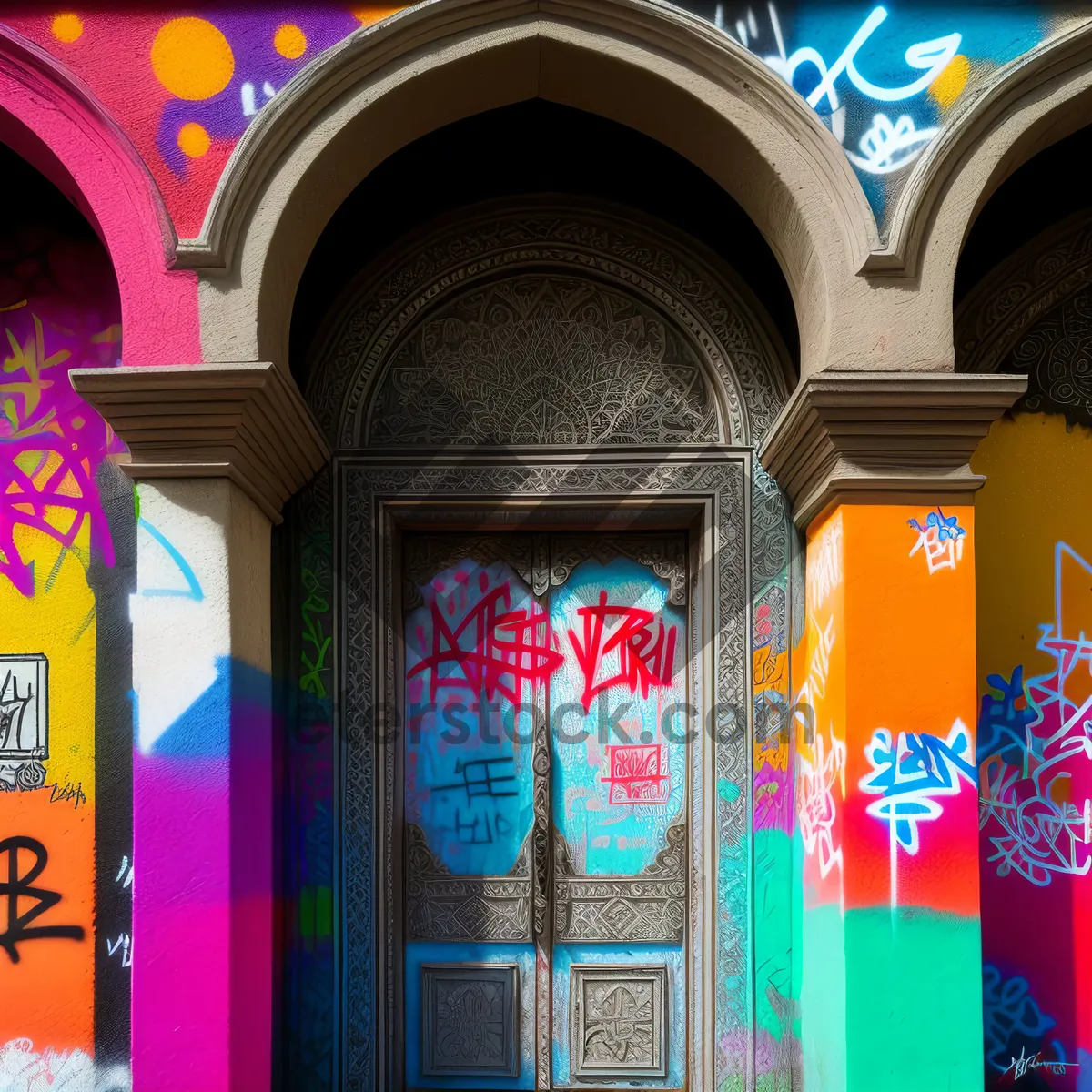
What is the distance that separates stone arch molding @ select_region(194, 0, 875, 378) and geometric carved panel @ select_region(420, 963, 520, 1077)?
2640 mm

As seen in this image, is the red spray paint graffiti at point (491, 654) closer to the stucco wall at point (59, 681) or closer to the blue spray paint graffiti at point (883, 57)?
the stucco wall at point (59, 681)

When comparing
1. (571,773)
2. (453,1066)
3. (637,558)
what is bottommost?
(453,1066)

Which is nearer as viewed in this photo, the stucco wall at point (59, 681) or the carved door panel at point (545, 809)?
A: the stucco wall at point (59, 681)

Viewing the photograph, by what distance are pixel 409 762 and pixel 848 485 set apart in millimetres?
2179

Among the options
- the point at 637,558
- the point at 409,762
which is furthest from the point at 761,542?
the point at 409,762

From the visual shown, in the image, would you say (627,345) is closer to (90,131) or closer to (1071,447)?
(1071,447)

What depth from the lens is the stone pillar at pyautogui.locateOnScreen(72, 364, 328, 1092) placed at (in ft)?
12.1

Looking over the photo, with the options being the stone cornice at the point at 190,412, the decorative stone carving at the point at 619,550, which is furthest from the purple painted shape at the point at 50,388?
the decorative stone carving at the point at 619,550

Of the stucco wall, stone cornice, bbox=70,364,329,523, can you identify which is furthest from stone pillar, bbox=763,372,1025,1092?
the stucco wall

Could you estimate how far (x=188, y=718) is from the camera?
147 inches

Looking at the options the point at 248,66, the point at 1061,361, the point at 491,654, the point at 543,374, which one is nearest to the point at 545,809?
the point at 491,654

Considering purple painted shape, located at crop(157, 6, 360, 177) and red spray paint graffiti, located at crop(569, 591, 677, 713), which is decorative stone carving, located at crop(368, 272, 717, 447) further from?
purple painted shape, located at crop(157, 6, 360, 177)

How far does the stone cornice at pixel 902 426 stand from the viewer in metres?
3.70

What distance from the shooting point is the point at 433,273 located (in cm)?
474
